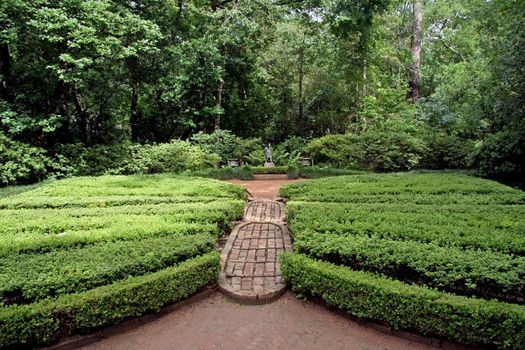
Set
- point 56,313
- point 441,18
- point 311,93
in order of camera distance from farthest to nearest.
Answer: point 441,18
point 311,93
point 56,313

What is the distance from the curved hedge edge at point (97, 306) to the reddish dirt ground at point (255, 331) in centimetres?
25

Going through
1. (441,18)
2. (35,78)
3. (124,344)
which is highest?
(441,18)

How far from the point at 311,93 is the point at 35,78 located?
1372 centimetres

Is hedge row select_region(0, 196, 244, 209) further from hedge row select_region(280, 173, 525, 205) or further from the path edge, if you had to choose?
the path edge

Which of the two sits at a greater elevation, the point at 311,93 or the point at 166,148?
the point at 311,93

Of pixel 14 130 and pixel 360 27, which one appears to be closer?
pixel 14 130

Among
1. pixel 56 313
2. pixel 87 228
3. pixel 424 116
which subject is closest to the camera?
pixel 56 313

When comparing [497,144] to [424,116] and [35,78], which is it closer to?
[424,116]

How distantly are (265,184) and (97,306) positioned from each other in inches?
347

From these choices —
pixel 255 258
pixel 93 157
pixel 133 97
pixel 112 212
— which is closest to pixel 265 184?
pixel 112 212

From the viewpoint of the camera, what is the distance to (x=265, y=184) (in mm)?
12062

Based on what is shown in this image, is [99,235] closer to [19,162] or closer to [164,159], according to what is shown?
[19,162]

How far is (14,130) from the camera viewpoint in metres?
10.0

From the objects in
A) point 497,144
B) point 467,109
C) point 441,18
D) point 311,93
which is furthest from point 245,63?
point 441,18
